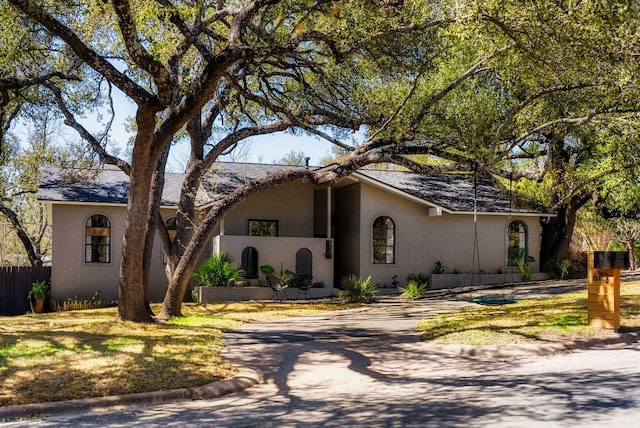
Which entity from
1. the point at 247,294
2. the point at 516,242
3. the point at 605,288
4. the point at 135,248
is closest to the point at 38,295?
the point at 247,294

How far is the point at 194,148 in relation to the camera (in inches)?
824

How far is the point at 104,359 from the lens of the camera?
10.0m

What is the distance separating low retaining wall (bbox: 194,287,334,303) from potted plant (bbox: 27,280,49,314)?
17.5 feet

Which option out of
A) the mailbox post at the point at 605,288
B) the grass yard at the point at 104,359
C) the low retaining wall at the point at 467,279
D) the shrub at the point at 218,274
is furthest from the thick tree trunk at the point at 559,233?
the grass yard at the point at 104,359

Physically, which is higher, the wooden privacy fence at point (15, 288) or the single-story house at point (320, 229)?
the single-story house at point (320, 229)

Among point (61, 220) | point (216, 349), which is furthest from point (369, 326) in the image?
point (61, 220)

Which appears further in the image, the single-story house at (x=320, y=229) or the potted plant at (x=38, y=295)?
the single-story house at (x=320, y=229)

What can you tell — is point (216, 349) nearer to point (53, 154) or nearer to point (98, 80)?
point (98, 80)

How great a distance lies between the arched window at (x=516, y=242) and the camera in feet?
91.7

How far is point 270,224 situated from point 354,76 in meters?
9.89

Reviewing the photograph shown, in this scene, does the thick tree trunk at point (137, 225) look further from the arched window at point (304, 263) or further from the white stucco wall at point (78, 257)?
the arched window at point (304, 263)

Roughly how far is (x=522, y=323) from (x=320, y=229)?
1450 cm

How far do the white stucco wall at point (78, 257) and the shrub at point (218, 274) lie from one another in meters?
2.87

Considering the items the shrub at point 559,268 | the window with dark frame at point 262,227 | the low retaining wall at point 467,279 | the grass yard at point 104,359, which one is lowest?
the grass yard at point 104,359
